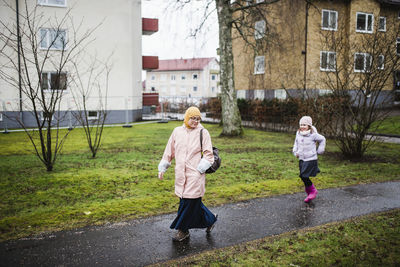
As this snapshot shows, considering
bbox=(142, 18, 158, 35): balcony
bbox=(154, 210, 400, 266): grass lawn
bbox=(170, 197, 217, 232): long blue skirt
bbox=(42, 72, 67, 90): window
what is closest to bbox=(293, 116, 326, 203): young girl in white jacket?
bbox=(154, 210, 400, 266): grass lawn

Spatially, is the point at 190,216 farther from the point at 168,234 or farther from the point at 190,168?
the point at 190,168

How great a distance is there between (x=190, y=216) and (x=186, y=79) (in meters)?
75.4

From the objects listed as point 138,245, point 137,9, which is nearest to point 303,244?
point 138,245

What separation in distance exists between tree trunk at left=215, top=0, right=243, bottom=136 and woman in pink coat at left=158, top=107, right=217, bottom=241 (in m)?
10.8

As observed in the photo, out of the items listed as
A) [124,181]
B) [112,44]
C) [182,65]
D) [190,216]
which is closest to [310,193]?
[190,216]

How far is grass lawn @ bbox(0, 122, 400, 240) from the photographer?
4977mm

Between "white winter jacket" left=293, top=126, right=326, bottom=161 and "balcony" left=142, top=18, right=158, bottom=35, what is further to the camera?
"balcony" left=142, top=18, right=158, bottom=35

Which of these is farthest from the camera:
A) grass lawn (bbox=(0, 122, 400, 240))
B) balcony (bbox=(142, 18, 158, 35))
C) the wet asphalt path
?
balcony (bbox=(142, 18, 158, 35))

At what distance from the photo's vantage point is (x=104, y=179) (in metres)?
7.09

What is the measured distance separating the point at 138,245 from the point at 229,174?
158 inches

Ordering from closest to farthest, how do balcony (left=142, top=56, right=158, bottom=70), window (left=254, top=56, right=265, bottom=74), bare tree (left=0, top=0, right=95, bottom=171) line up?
1. bare tree (left=0, top=0, right=95, bottom=171)
2. balcony (left=142, top=56, right=158, bottom=70)
3. window (left=254, top=56, right=265, bottom=74)

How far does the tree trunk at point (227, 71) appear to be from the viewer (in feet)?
48.3

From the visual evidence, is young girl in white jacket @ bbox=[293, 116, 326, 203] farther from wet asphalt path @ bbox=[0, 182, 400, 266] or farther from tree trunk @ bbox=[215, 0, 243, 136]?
tree trunk @ bbox=[215, 0, 243, 136]

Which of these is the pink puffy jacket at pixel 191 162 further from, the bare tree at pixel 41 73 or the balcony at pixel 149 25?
the balcony at pixel 149 25
